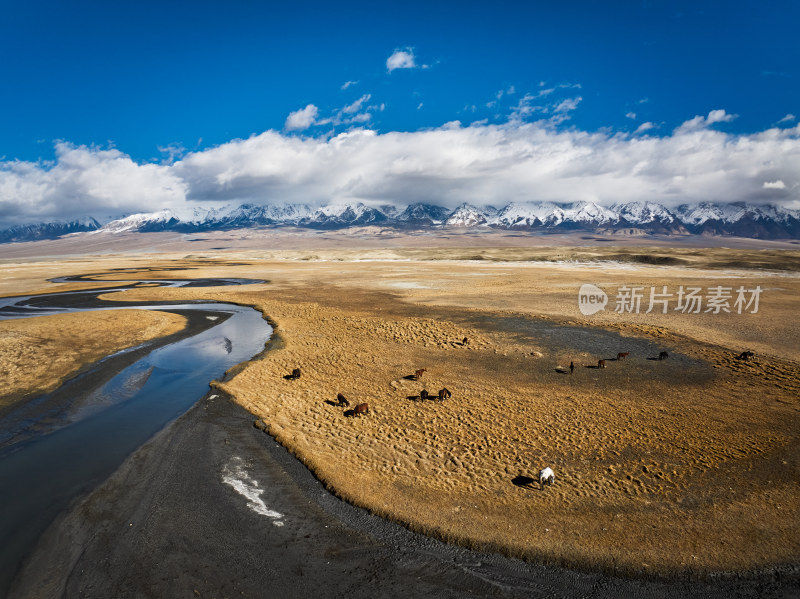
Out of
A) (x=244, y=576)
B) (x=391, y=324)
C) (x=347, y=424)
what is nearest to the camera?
(x=244, y=576)

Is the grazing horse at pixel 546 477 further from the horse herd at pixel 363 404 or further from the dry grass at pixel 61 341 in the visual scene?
the dry grass at pixel 61 341

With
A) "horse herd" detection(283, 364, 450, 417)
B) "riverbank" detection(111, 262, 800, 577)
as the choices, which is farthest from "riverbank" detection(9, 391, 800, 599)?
"horse herd" detection(283, 364, 450, 417)

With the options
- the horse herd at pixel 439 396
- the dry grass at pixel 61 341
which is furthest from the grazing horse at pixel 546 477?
the dry grass at pixel 61 341

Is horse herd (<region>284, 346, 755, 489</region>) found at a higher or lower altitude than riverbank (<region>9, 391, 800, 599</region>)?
higher

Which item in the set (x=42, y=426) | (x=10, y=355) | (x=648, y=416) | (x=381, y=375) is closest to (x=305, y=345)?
(x=381, y=375)

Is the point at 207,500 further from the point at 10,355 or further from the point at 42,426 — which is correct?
the point at 10,355

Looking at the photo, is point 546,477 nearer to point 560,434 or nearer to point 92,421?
point 560,434

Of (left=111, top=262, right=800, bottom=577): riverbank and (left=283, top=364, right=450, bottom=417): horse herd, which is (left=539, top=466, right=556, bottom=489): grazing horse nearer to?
(left=111, top=262, right=800, bottom=577): riverbank
